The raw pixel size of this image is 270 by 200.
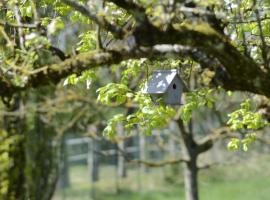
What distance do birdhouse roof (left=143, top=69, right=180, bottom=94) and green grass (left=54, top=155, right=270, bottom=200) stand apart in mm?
10134

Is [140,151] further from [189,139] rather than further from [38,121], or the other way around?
[189,139]

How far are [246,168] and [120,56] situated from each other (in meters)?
16.4

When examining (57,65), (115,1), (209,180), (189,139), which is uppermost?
(115,1)

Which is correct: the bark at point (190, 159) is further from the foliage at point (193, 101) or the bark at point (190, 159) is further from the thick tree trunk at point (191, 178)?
the foliage at point (193, 101)

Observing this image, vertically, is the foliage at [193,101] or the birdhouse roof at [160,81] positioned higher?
the birdhouse roof at [160,81]

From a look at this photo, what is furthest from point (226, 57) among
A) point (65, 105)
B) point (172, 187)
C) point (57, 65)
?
point (172, 187)

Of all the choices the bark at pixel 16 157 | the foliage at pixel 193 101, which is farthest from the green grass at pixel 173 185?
the foliage at pixel 193 101

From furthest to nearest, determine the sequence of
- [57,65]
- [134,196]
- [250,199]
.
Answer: [134,196] → [250,199] → [57,65]

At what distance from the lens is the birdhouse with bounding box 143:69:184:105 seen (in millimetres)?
4301

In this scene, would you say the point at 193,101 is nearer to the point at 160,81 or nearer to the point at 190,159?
the point at 160,81

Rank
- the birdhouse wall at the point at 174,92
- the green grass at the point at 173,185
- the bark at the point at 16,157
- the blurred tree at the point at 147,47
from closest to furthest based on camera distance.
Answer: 1. the blurred tree at the point at 147,47
2. the birdhouse wall at the point at 174,92
3. the bark at the point at 16,157
4. the green grass at the point at 173,185

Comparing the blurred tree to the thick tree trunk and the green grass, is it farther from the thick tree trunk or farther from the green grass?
the green grass

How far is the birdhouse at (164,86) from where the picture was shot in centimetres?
430

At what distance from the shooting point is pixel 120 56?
129 inches
